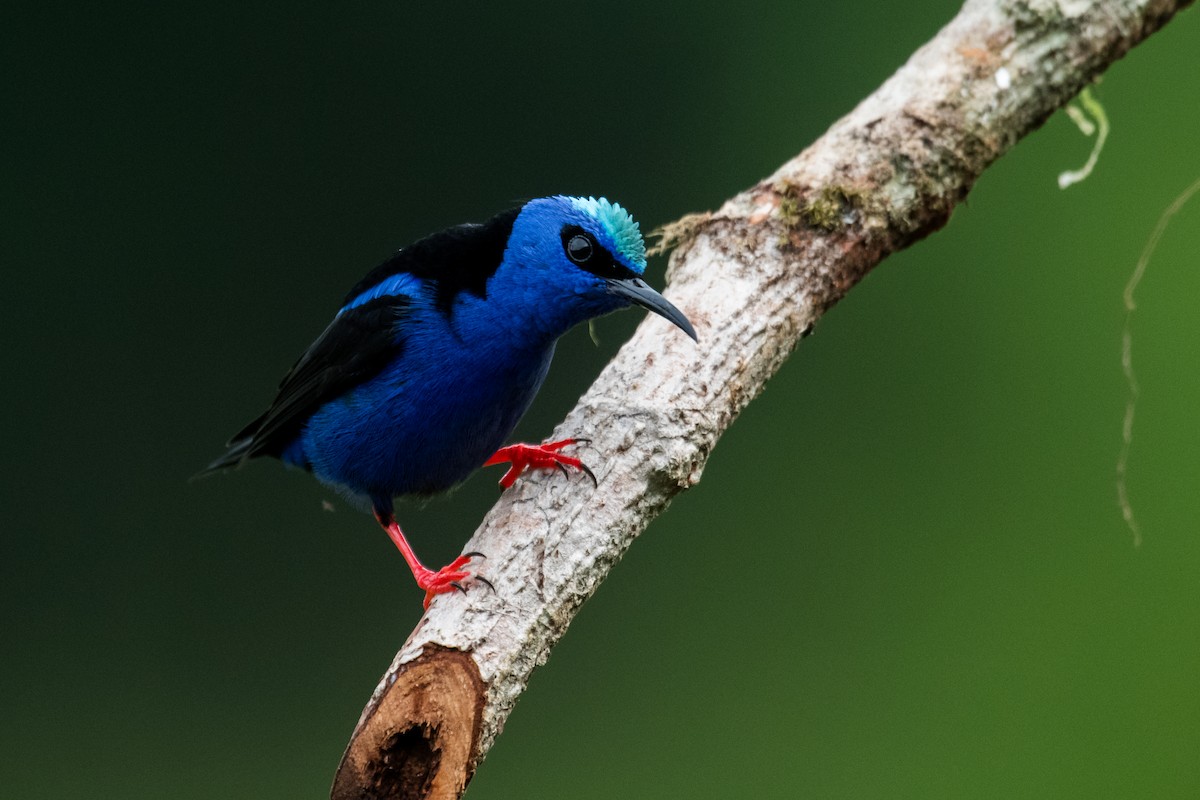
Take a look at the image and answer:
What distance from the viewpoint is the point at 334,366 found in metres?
3.97

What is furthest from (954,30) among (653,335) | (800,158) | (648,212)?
(648,212)

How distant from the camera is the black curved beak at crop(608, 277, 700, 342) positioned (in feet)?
11.0

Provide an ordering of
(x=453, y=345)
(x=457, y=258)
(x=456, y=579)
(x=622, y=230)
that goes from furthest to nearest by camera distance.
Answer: (x=457, y=258) → (x=453, y=345) → (x=622, y=230) → (x=456, y=579)

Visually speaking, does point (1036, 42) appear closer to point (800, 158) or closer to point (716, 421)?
point (800, 158)

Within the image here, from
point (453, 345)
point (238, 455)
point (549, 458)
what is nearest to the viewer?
point (549, 458)

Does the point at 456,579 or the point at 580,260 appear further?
the point at 580,260

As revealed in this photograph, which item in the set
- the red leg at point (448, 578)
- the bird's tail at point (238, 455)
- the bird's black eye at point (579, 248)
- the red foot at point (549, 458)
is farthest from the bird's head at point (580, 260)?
the bird's tail at point (238, 455)

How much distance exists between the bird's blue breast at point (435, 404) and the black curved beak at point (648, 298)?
30 centimetres

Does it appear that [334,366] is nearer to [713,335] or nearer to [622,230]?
[622,230]

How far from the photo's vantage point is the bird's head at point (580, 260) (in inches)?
141

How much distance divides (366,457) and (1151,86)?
545 centimetres

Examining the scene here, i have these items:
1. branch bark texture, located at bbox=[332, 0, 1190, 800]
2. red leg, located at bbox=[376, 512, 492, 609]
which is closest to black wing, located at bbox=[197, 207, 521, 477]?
branch bark texture, located at bbox=[332, 0, 1190, 800]

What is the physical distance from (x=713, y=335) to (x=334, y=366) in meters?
1.22

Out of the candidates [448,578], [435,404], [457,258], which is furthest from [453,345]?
[448,578]
